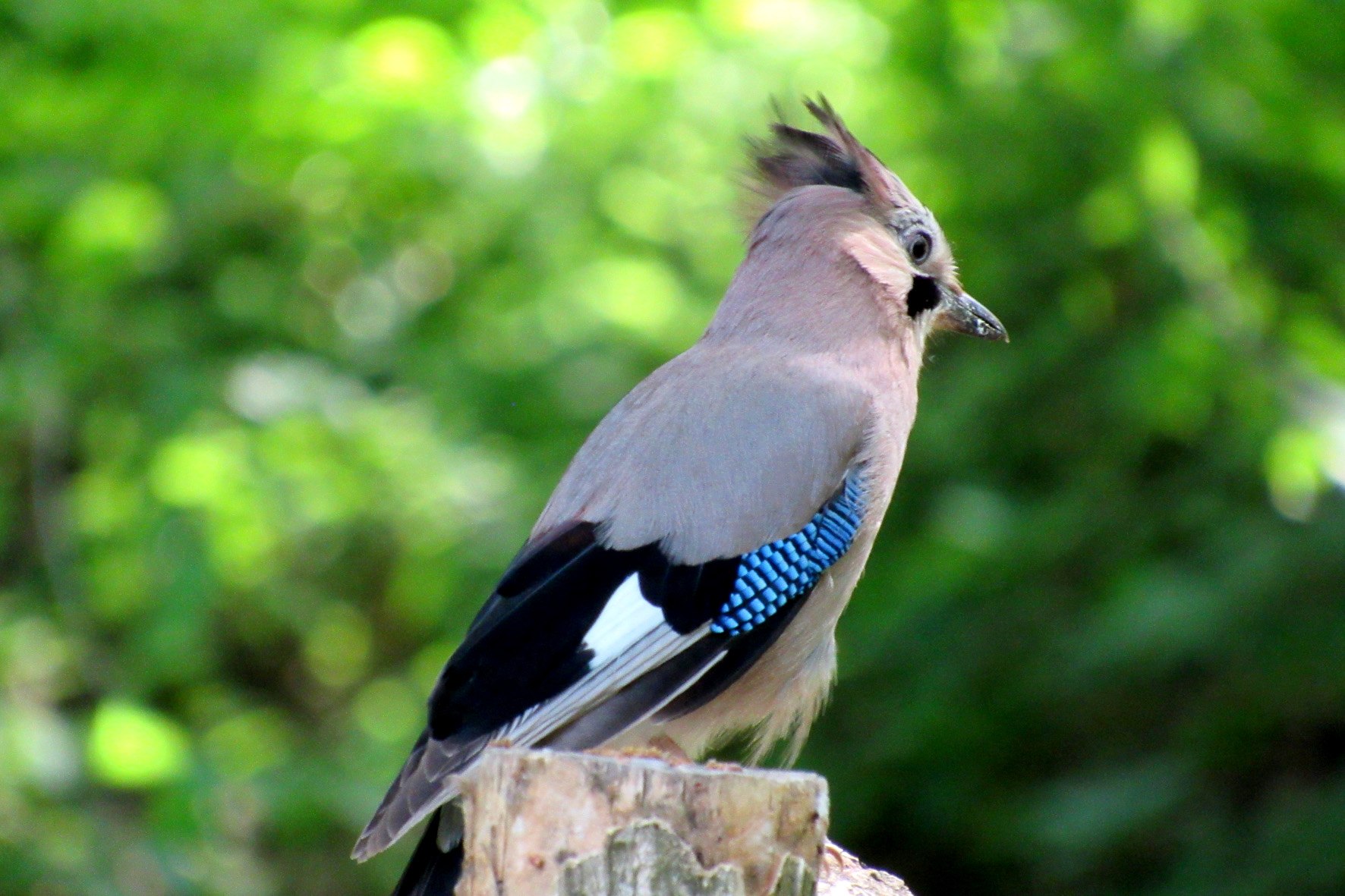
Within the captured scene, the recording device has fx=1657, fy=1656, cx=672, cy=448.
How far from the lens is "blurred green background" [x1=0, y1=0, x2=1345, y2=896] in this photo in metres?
4.02

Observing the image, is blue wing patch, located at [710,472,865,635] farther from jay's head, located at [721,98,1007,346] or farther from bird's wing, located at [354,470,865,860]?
jay's head, located at [721,98,1007,346]

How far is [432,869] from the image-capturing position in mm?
2395

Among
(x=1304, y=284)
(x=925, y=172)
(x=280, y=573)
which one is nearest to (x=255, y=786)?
(x=280, y=573)

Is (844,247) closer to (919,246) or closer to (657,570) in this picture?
(919,246)

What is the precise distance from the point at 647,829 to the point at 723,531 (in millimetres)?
900

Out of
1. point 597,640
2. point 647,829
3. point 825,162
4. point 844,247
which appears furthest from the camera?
point 825,162

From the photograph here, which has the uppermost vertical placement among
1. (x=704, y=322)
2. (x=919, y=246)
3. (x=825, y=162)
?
(x=825, y=162)

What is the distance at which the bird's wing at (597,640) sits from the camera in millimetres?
2439

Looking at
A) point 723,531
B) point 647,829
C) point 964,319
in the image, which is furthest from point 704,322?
point 647,829

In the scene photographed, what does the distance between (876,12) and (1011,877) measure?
2.61 m

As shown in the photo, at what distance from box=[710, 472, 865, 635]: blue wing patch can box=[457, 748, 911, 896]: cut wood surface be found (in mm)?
727

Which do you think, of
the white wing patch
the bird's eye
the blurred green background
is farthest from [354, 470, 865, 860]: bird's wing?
the blurred green background

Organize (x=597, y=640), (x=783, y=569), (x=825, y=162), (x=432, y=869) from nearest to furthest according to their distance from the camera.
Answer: (x=432, y=869) < (x=597, y=640) < (x=783, y=569) < (x=825, y=162)

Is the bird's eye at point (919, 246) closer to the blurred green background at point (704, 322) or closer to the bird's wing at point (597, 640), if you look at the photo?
the blurred green background at point (704, 322)
